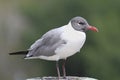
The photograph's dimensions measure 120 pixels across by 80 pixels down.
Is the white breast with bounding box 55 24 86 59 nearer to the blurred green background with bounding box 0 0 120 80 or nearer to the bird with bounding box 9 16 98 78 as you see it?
the bird with bounding box 9 16 98 78

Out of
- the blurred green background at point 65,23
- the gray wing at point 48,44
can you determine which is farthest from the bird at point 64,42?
the blurred green background at point 65,23

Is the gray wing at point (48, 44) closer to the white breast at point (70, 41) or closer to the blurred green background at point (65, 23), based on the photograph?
the white breast at point (70, 41)

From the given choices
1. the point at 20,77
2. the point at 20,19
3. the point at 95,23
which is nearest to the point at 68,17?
the point at 95,23

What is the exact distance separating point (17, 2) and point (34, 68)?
5.14 m

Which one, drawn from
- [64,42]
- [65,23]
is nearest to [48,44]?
[64,42]

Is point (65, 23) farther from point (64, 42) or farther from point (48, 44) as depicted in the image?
point (64, 42)

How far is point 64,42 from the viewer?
898cm

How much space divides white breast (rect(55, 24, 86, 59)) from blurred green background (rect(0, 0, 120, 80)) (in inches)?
323

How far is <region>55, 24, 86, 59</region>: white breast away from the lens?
29.2 feet

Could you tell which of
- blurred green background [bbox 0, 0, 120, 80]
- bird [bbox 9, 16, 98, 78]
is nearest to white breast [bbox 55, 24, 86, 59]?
bird [bbox 9, 16, 98, 78]

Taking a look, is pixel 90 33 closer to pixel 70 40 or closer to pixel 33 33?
pixel 33 33

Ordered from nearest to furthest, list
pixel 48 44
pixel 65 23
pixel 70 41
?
pixel 70 41, pixel 48 44, pixel 65 23

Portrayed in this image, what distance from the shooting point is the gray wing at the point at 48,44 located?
29.6ft

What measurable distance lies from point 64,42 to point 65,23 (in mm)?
9863
